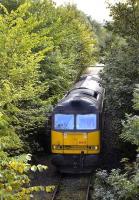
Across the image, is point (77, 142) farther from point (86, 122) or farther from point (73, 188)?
point (73, 188)

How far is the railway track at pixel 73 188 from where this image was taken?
14.7 meters

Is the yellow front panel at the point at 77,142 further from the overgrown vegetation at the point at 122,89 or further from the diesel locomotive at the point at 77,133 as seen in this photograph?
the overgrown vegetation at the point at 122,89

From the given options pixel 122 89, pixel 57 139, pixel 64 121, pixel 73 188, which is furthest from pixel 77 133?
pixel 122 89

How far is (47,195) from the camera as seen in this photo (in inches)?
580

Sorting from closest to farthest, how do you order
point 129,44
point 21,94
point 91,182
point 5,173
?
point 5,173
point 21,94
point 91,182
point 129,44

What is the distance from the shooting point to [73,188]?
612 inches

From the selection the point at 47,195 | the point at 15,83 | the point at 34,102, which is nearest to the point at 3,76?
the point at 15,83

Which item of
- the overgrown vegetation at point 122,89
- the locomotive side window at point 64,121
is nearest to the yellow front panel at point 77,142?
the locomotive side window at point 64,121

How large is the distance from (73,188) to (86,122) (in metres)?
2.40

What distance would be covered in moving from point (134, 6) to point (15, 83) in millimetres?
6863

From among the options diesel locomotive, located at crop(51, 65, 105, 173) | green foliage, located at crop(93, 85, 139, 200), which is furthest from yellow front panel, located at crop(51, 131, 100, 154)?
green foliage, located at crop(93, 85, 139, 200)

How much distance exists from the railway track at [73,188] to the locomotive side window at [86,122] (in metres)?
1.86

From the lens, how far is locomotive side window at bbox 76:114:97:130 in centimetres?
1614

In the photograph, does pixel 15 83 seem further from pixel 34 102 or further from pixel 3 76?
pixel 34 102
